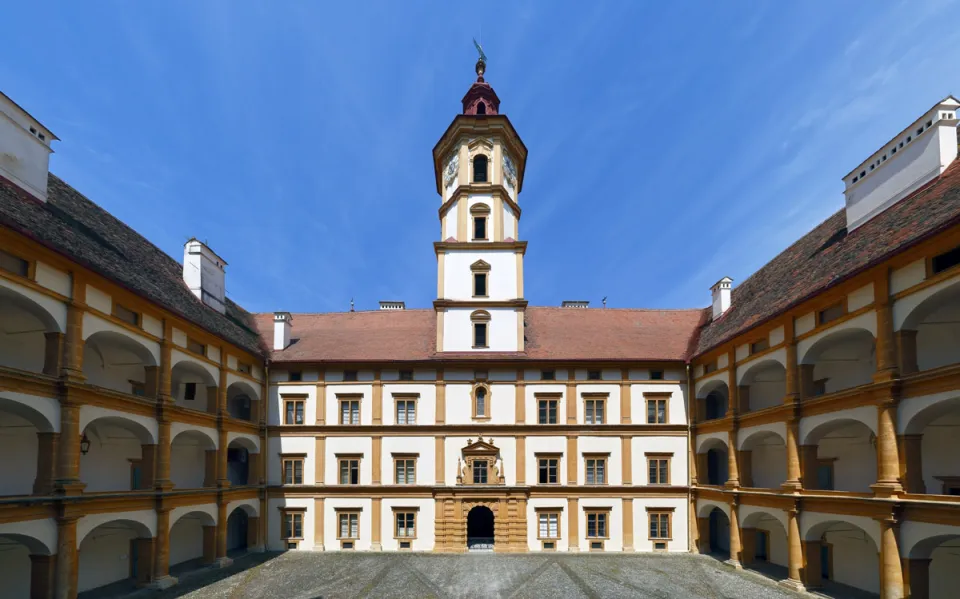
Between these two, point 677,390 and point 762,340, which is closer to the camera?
point 762,340

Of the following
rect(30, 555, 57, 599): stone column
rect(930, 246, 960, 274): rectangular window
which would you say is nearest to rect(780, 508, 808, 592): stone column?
rect(930, 246, 960, 274): rectangular window

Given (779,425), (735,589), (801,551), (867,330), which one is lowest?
(735,589)

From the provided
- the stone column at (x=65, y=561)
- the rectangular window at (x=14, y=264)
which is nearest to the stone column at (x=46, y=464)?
the stone column at (x=65, y=561)

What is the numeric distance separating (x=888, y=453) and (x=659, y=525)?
16403mm

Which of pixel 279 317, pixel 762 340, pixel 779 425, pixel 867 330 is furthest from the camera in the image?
pixel 279 317

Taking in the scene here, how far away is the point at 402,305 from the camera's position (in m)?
43.8

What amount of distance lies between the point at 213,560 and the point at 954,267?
108 feet

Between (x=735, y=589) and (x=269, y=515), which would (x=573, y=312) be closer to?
(x=735, y=589)

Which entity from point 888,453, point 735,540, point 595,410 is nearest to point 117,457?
point 595,410

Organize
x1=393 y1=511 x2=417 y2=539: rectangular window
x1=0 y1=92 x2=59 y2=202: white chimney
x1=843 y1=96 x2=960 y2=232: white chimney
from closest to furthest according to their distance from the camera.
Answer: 1. x1=0 y1=92 x2=59 y2=202: white chimney
2. x1=843 y1=96 x2=960 y2=232: white chimney
3. x1=393 y1=511 x2=417 y2=539: rectangular window

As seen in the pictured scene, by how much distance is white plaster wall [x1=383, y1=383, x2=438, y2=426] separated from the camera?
112 ft

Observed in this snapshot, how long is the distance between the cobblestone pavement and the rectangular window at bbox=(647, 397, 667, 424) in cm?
749

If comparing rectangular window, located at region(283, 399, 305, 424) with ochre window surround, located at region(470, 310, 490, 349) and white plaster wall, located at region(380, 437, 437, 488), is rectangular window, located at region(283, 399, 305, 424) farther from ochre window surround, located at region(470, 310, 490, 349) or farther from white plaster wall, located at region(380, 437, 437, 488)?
ochre window surround, located at region(470, 310, 490, 349)

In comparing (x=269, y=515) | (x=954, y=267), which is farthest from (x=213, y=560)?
(x=954, y=267)
